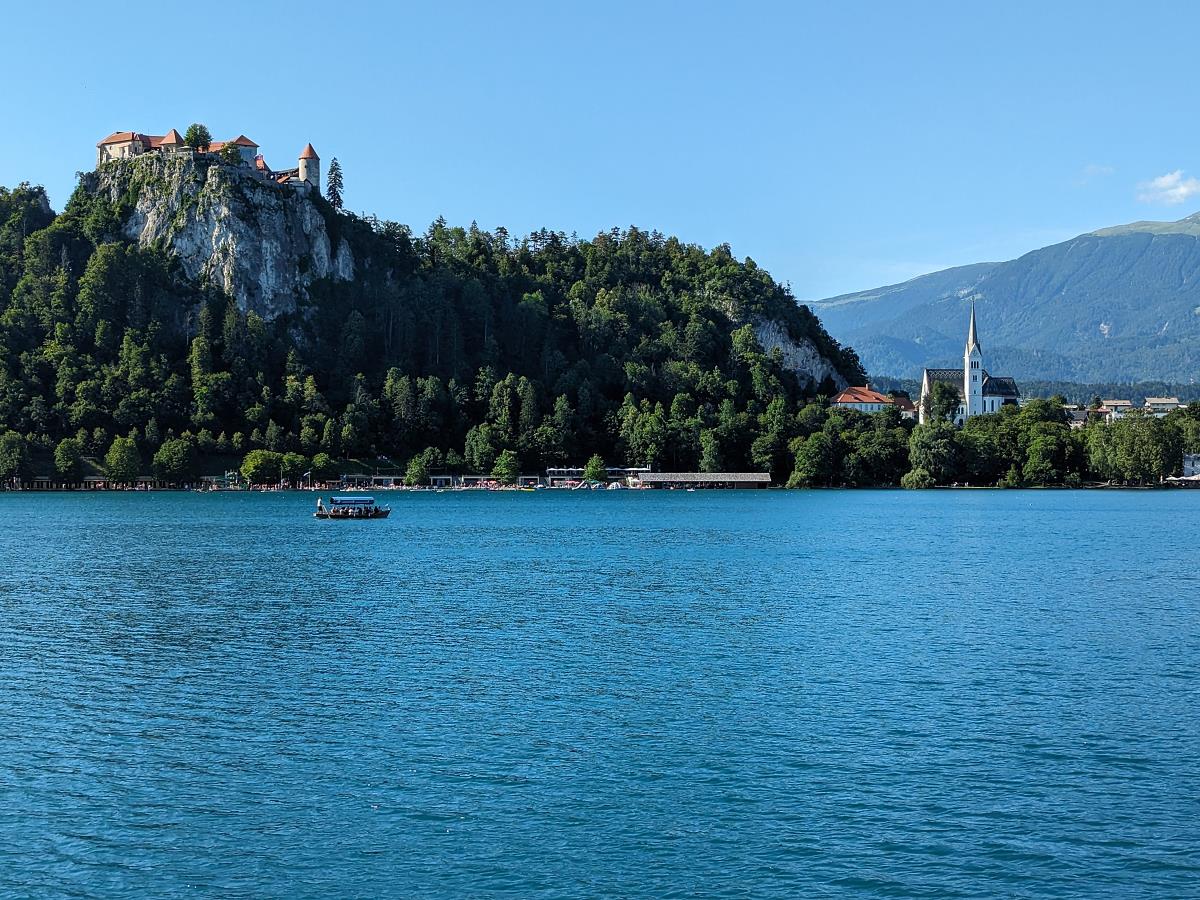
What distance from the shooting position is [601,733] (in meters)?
34.0

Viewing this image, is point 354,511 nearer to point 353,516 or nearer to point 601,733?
point 353,516

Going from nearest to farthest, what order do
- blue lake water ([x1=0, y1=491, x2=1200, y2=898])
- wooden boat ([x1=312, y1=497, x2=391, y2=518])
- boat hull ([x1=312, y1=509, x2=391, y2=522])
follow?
1. blue lake water ([x1=0, y1=491, x2=1200, y2=898])
2. boat hull ([x1=312, y1=509, x2=391, y2=522])
3. wooden boat ([x1=312, y1=497, x2=391, y2=518])

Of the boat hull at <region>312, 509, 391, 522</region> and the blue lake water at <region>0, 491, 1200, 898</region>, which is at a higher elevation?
the boat hull at <region>312, 509, 391, 522</region>

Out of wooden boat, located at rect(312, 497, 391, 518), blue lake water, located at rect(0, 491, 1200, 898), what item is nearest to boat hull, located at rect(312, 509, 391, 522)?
wooden boat, located at rect(312, 497, 391, 518)

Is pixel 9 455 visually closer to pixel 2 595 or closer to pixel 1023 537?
pixel 2 595

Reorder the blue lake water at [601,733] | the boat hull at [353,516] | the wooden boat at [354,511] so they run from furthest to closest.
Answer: the wooden boat at [354,511], the boat hull at [353,516], the blue lake water at [601,733]

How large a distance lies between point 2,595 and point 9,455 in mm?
137096

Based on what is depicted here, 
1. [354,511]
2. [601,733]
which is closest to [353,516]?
[354,511]

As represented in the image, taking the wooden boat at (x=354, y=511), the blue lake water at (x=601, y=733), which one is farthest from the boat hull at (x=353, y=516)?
the blue lake water at (x=601, y=733)

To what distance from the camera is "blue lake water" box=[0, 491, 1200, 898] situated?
79.9 feet

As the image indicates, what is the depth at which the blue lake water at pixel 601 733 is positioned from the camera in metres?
24.4

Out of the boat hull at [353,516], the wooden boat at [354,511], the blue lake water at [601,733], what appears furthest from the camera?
the wooden boat at [354,511]

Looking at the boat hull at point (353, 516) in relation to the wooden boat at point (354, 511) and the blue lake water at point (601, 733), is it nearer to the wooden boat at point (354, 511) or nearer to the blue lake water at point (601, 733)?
the wooden boat at point (354, 511)

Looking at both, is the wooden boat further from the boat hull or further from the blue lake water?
the blue lake water
